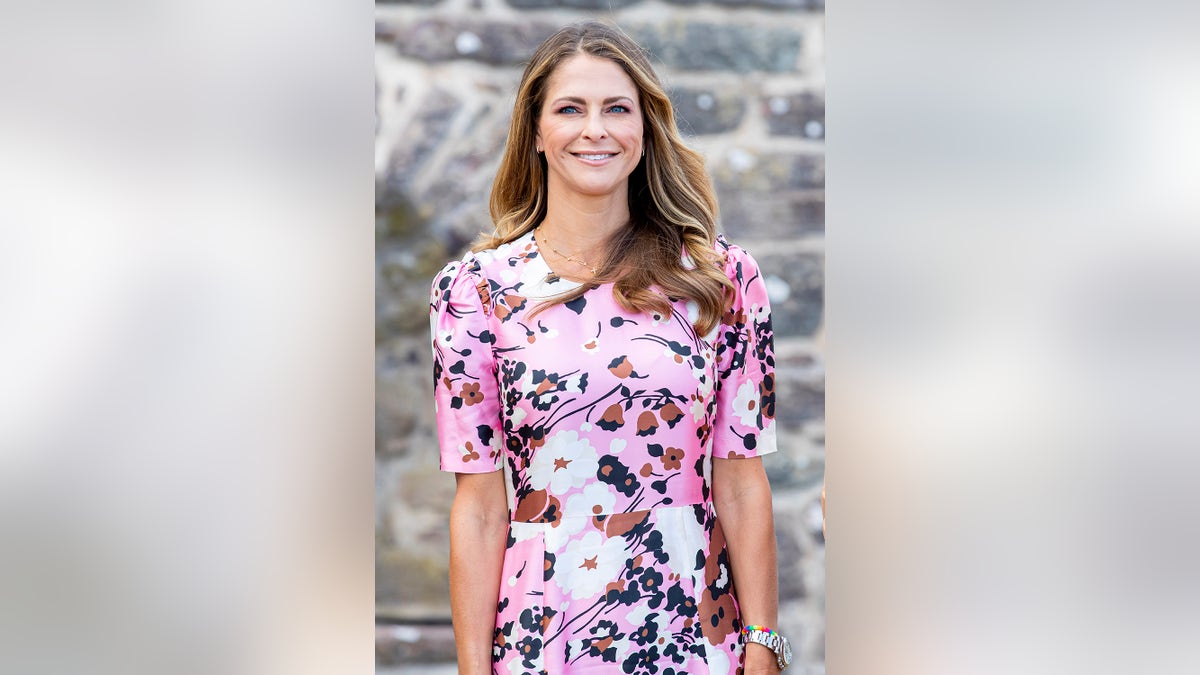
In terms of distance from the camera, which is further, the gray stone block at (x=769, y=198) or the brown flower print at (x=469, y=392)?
the gray stone block at (x=769, y=198)

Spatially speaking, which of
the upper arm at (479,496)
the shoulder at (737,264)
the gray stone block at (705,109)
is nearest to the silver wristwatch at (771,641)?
the upper arm at (479,496)

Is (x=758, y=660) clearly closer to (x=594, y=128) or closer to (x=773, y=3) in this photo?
(x=594, y=128)

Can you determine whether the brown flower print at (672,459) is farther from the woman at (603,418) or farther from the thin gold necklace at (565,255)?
the thin gold necklace at (565,255)

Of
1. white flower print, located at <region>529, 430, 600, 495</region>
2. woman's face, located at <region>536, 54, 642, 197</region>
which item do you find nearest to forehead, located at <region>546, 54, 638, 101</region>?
woman's face, located at <region>536, 54, 642, 197</region>

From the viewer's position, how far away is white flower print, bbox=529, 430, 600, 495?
5.49ft

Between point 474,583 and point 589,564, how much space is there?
198mm

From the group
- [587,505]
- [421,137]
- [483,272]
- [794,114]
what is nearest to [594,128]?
[483,272]

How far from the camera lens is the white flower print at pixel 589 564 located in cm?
166

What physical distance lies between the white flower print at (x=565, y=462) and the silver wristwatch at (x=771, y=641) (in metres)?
0.38

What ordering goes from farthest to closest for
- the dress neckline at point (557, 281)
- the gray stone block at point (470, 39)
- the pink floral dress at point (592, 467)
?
the gray stone block at point (470, 39), the dress neckline at point (557, 281), the pink floral dress at point (592, 467)
